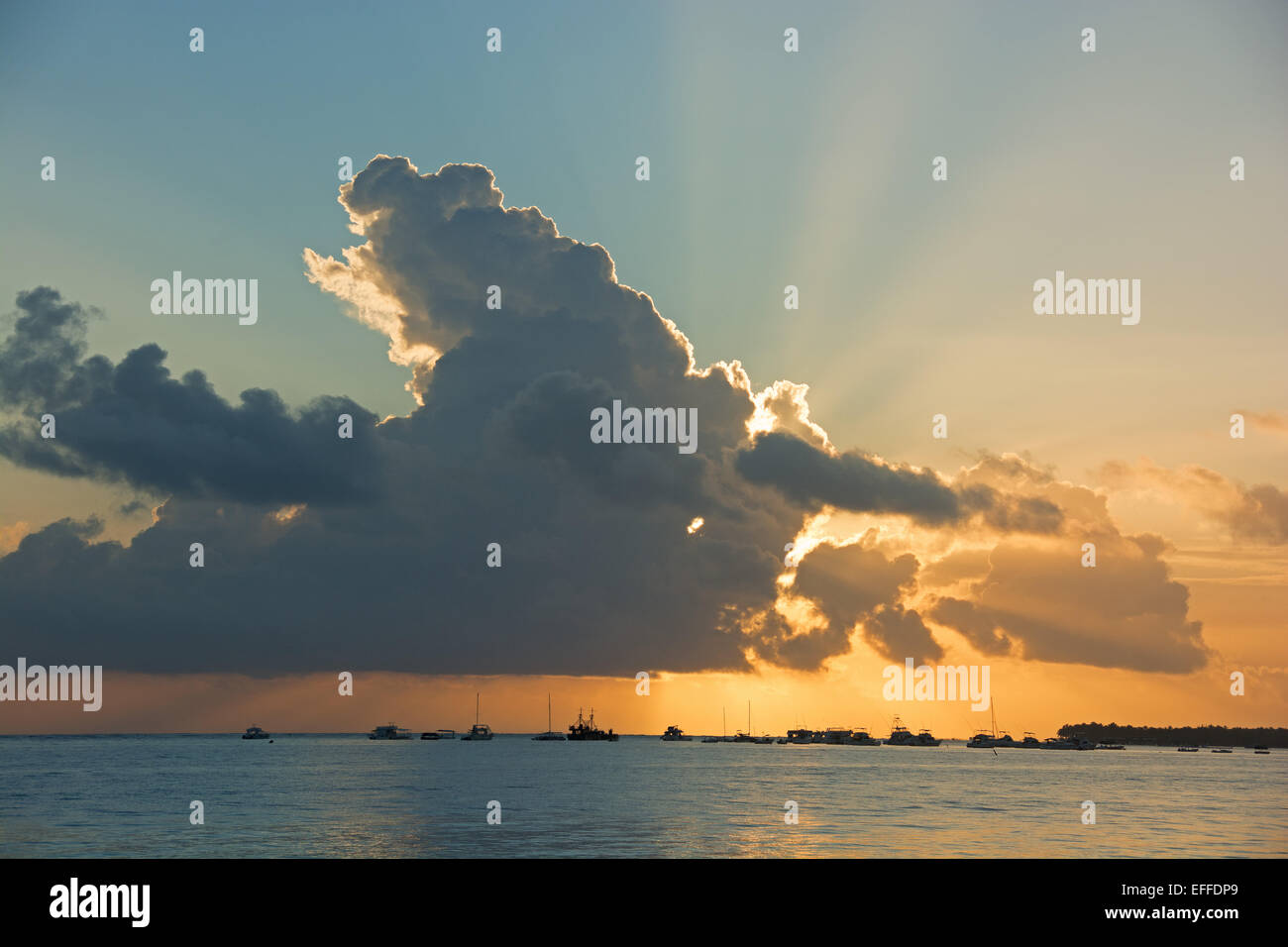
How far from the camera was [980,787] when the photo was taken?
150 metres

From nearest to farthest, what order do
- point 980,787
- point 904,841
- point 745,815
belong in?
1. point 904,841
2. point 745,815
3. point 980,787

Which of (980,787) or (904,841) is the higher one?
(904,841)

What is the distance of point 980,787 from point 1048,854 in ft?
293

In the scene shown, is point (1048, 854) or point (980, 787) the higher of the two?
point (1048, 854)
